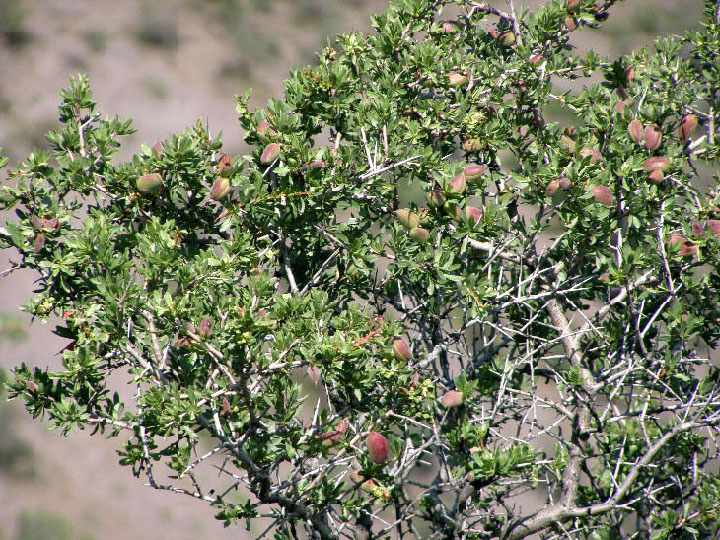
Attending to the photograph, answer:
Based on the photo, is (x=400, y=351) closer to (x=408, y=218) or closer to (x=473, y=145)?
(x=408, y=218)

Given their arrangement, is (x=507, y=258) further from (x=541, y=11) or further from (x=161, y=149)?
(x=161, y=149)

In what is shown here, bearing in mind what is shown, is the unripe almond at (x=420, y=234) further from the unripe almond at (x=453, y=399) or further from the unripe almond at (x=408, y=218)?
the unripe almond at (x=453, y=399)

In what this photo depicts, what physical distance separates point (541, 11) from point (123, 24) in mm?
10589

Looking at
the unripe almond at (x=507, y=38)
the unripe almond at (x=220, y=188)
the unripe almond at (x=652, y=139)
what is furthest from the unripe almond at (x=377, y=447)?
the unripe almond at (x=507, y=38)

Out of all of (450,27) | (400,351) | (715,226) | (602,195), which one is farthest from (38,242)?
(715,226)

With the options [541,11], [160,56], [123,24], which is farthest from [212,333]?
[123,24]

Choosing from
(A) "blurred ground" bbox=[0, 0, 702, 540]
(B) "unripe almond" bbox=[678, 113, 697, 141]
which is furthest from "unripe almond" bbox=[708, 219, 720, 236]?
(A) "blurred ground" bbox=[0, 0, 702, 540]

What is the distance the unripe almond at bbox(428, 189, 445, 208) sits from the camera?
6.15 ft

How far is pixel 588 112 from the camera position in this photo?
2285 mm

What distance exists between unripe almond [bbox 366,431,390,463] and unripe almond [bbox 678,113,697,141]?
142cm

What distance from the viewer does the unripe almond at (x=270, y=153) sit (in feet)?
5.87

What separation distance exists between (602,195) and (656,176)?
0.21 metres

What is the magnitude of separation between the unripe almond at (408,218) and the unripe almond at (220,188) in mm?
479

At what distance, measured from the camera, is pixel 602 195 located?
1.81 meters
